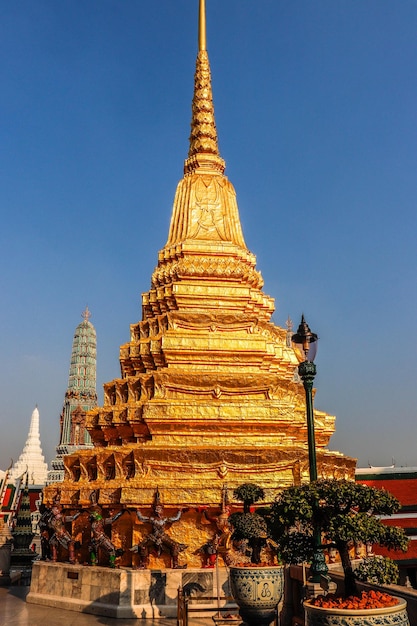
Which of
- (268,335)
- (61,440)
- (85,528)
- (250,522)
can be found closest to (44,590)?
(85,528)

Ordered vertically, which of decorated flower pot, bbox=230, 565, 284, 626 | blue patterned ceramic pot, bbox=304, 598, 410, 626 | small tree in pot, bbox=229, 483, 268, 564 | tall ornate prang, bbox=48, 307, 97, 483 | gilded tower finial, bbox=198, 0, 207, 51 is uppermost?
gilded tower finial, bbox=198, 0, 207, 51

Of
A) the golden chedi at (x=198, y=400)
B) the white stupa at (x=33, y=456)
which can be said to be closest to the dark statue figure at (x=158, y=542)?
the golden chedi at (x=198, y=400)

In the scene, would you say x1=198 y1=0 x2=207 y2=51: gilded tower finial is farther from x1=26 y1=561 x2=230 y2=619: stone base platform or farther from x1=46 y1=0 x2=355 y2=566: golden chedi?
x1=26 y1=561 x2=230 y2=619: stone base platform

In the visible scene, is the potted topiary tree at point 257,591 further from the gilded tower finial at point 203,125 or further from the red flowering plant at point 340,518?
the gilded tower finial at point 203,125

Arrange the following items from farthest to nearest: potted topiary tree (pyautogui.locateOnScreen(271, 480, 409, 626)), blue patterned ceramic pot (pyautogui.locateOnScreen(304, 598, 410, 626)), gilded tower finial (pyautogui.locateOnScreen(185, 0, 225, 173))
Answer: gilded tower finial (pyautogui.locateOnScreen(185, 0, 225, 173)) → potted topiary tree (pyautogui.locateOnScreen(271, 480, 409, 626)) → blue patterned ceramic pot (pyautogui.locateOnScreen(304, 598, 410, 626))

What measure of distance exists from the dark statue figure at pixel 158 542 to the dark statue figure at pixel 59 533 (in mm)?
2445

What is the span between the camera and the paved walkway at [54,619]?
10.7 meters

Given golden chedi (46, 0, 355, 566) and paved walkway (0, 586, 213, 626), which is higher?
golden chedi (46, 0, 355, 566)

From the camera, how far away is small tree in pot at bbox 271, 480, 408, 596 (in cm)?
550

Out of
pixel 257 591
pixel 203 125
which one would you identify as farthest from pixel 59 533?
pixel 203 125

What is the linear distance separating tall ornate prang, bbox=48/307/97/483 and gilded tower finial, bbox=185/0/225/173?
121 feet

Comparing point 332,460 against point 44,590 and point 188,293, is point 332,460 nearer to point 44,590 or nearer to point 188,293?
point 188,293

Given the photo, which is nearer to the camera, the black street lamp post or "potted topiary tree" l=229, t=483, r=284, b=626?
"potted topiary tree" l=229, t=483, r=284, b=626

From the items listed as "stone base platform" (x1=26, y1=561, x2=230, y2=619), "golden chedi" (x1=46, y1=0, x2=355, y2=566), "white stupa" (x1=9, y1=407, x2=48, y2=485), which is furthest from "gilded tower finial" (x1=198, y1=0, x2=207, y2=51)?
"white stupa" (x1=9, y1=407, x2=48, y2=485)
